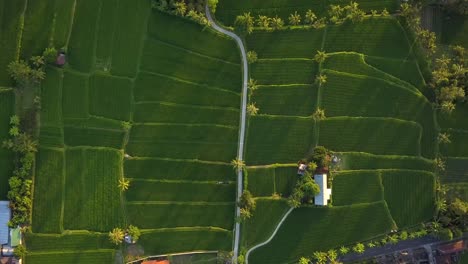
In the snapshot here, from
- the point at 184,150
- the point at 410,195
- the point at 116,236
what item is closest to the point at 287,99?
the point at 184,150

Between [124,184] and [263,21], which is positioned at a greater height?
[263,21]

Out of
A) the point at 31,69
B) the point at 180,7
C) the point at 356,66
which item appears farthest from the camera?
the point at 356,66

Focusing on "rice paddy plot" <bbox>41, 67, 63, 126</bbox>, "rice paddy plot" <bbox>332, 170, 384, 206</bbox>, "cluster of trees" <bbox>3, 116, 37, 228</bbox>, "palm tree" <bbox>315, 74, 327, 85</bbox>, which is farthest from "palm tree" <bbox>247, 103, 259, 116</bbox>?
"cluster of trees" <bbox>3, 116, 37, 228</bbox>

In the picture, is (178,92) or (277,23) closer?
(277,23)

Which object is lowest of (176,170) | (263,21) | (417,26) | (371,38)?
(176,170)

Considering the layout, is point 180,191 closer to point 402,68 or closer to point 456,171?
point 402,68

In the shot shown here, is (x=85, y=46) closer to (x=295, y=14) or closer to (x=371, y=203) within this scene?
(x=295, y=14)

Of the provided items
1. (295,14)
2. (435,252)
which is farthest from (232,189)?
(435,252)
